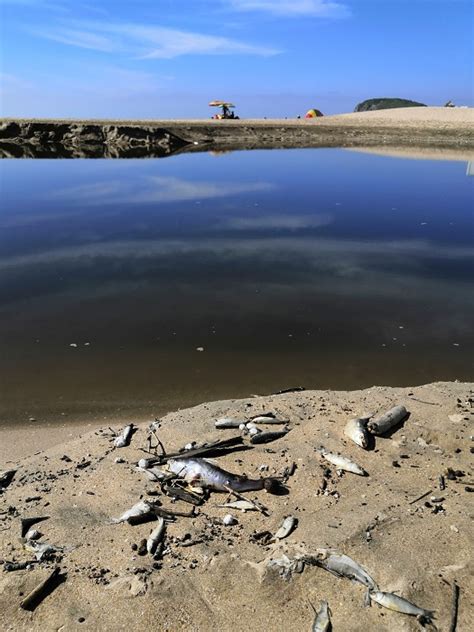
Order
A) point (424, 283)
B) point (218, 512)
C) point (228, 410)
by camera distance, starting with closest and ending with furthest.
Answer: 1. point (218, 512)
2. point (228, 410)
3. point (424, 283)

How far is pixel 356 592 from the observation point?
4426mm

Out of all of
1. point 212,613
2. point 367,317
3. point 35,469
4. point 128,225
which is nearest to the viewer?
point 212,613

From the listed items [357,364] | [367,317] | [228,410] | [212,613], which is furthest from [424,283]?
[212,613]

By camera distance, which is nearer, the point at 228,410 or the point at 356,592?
the point at 356,592

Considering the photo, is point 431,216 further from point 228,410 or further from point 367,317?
point 228,410

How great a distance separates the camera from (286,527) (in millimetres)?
5086

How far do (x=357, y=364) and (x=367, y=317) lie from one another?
6.96 feet

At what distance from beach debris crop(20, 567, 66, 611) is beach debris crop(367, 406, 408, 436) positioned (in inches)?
146

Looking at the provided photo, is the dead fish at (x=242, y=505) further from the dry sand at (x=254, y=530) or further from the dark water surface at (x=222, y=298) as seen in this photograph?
the dark water surface at (x=222, y=298)

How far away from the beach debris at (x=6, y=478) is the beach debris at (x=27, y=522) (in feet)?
2.73

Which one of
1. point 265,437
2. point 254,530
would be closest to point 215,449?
point 265,437

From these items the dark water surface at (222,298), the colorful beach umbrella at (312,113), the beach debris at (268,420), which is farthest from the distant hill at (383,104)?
the beach debris at (268,420)

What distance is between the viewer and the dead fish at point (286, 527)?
5016mm

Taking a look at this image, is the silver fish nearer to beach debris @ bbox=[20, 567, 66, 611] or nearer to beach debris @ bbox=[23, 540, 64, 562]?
beach debris @ bbox=[23, 540, 64, 562]
